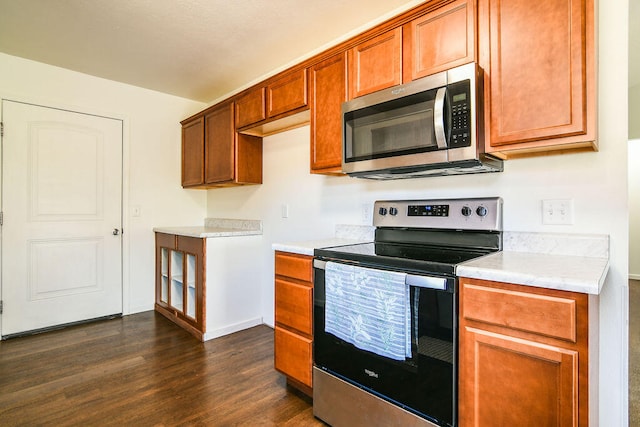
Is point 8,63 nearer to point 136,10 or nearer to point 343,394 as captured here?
point 136,10

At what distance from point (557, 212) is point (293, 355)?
5.16ft

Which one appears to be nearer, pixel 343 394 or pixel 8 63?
pixel 343 394

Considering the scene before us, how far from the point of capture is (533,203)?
160cm

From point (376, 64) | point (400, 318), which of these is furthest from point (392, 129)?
point (400, 318)

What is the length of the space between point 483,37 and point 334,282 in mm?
1324

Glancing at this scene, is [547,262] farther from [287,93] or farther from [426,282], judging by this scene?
[287,93]

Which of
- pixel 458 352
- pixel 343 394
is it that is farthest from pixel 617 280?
pixel 343 394

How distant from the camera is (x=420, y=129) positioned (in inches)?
63.7


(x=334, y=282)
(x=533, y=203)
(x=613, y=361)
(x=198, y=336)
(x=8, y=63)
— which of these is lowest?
(x=198, y=336)

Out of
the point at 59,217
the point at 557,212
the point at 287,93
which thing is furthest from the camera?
the point at 59,217

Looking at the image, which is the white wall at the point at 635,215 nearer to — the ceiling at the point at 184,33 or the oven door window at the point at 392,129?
the ceiling at the point at 184,33

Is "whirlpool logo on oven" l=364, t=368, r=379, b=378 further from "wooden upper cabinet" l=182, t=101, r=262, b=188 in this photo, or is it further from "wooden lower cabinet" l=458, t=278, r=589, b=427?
"wooden upper cabinet" l=182, t=101, r=262, b=188

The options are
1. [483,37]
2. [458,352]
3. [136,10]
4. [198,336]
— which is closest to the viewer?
[458,352]

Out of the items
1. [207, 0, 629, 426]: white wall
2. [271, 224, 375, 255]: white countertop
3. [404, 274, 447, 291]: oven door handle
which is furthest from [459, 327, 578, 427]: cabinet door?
[271, 224, 375, 255]: white countertop
